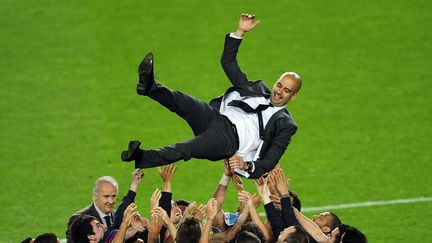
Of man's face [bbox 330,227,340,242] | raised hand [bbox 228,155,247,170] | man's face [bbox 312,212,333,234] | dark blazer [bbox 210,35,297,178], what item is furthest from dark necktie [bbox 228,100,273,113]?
man's face [bbox 330,227,340,242]

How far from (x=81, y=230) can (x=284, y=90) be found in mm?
2694

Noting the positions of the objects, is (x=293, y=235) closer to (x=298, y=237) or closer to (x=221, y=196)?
(x=298, y=237)

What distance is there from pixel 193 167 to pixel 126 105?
2.13 m

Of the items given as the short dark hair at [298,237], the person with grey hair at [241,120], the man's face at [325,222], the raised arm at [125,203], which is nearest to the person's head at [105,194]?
the raised arm at [125,203]

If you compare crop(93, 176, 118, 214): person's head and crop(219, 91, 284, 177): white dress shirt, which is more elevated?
crop(219, 91, 284, 177): white dress shirt

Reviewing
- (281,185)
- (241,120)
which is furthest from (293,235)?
(241,120)

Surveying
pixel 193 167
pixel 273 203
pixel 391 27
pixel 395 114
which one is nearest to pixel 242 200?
pixel 273 203

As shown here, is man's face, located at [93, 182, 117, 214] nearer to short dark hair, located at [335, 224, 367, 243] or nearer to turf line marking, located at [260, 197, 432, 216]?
short dark hair, located at [335, 224, 367, 243]

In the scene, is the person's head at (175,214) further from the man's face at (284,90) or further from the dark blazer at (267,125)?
the man's face at (284,90)

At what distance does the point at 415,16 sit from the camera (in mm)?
20625

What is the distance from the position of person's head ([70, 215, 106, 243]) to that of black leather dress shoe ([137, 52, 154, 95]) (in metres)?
1.49

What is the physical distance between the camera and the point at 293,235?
11.0 meters

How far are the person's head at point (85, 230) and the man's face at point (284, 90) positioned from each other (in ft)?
7.92

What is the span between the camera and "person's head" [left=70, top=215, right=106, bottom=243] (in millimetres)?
11508
